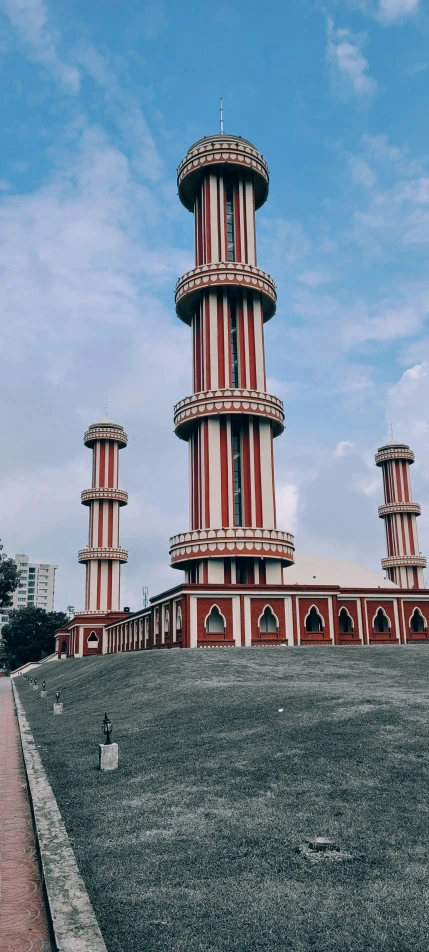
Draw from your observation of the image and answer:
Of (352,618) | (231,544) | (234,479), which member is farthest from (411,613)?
(234,479)

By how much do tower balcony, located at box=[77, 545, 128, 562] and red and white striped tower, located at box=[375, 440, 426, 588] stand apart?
100ft

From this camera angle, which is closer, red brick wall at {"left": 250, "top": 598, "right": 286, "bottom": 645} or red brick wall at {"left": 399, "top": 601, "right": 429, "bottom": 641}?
red brick wall at {"left": 250, "top": 598, "right": 286, "bottom": 645}

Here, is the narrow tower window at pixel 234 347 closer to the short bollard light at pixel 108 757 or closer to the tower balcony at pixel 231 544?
the tower balcony at pixel 231 544

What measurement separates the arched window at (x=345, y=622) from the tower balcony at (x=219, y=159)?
33.2 metres

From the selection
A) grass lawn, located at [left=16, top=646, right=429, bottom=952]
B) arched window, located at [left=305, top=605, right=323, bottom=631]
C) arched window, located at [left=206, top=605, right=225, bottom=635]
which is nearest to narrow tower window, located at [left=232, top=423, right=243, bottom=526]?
arched window, located at [left=305, top=605, right=323, bottom=631]

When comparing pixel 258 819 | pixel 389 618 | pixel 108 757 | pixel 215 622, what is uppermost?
pixel 389 618

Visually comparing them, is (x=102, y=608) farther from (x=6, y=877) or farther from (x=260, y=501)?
(x=6, y=877)

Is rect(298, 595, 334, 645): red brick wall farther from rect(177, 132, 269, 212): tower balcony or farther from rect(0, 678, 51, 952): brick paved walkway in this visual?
rect(177, 132, 269, 212): tower balcony

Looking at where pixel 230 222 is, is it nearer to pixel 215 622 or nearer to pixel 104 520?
pixel 215 622

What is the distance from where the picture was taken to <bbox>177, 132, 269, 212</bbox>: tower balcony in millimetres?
54250

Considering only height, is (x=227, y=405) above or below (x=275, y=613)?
above

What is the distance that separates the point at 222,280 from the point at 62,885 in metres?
47.3

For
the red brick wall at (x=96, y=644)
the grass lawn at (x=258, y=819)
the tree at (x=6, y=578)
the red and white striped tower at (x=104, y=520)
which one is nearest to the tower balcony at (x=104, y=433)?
the red and white striped tower at (x=104, y=520)

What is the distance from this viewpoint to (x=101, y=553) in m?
85.2
